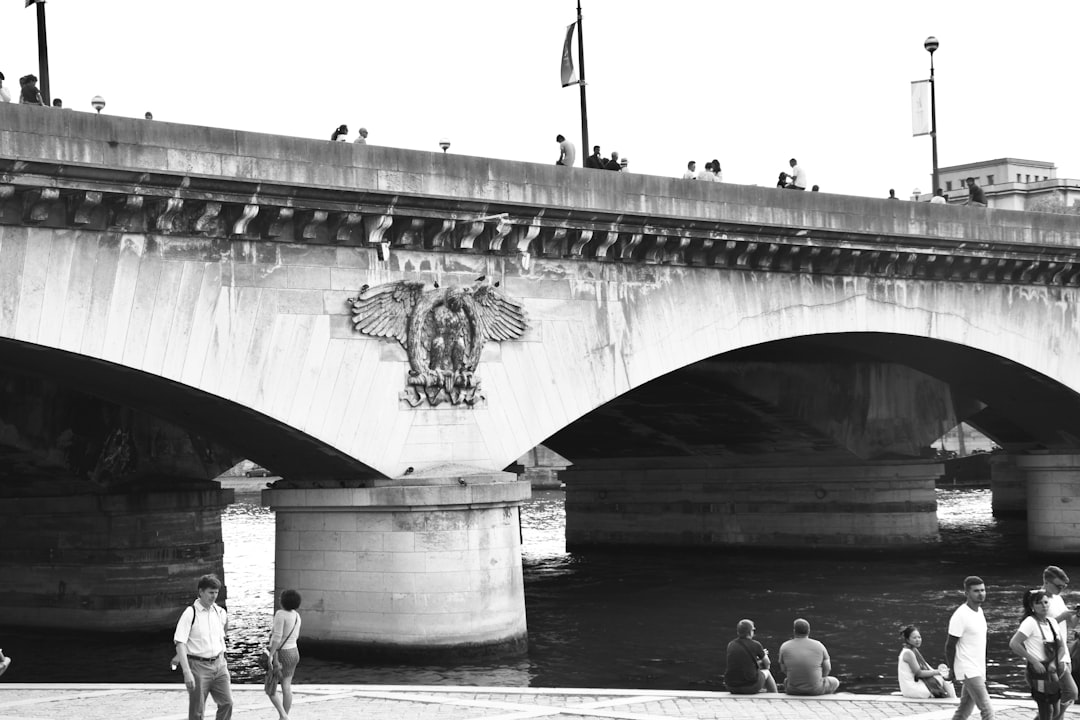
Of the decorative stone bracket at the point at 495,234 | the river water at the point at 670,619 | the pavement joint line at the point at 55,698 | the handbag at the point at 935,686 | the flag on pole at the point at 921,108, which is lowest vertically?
the river water at the point at 670,619

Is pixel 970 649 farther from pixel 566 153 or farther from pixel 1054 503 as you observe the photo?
pixel 1054 503

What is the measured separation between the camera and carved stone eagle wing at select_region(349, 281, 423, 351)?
23.9 m

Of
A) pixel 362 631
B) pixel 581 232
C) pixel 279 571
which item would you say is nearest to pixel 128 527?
pixel 279 571

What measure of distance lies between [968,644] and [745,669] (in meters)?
4.59

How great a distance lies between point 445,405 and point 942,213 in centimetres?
1393

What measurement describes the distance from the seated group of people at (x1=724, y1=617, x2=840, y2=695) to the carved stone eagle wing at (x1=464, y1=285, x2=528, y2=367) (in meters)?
7.62

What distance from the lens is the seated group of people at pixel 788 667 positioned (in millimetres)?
18562

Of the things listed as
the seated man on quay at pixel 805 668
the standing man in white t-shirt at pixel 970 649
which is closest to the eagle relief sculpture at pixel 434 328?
the seated man on quay at pixel 805 668

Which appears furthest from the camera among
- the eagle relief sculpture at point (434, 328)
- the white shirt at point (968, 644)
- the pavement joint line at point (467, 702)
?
the eagle relief sculpture at point (434, 328)

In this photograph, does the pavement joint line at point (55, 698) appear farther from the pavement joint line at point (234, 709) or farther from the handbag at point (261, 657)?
the handbag at point (261, 657)

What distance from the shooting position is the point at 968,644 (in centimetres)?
1484

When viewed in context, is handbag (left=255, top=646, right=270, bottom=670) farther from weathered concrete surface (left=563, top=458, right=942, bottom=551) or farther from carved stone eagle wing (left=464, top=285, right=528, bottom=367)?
weathered concrete surface (left=563, top=458, right=942, bottom=551)

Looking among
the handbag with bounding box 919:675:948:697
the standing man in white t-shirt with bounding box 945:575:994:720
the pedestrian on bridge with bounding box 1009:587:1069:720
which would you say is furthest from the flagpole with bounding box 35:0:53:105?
the pedestrian on bridge with bounding box 1009:587:1069:720

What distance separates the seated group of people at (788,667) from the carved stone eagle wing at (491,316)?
7618 millimetres
